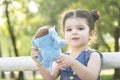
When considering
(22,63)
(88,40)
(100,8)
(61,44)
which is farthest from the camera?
(100,8)

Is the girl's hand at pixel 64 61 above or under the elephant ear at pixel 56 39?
under

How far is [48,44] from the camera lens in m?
2.16

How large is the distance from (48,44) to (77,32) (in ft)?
1.21

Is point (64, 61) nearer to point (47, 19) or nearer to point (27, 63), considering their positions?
point (27, 63)

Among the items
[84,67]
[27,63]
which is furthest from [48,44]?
[27,63]

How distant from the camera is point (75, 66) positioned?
227 centimetres

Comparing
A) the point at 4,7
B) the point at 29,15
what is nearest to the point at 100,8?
the point at 4,7

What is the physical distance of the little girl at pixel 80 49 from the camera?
242 cm

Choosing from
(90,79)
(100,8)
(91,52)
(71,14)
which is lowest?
(90,79)

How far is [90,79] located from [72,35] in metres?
0.31

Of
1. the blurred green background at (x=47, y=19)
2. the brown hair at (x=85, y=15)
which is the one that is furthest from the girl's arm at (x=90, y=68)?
the blurred green background at (x=47, y=19)

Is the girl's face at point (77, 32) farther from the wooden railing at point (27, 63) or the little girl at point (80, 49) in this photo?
the wooden railing at point (27, 63)

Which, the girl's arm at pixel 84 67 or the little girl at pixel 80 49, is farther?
the little girl at pixel 80 49

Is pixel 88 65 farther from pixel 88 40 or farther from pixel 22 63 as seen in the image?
pixel 22 63
